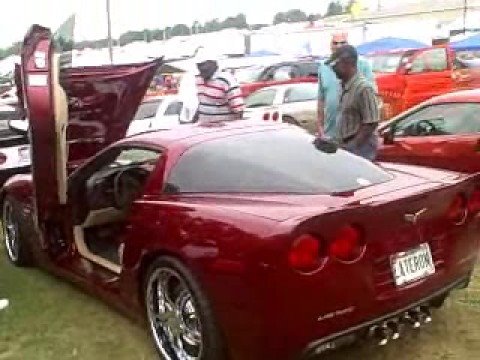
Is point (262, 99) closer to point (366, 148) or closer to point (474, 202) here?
point (366, 148)

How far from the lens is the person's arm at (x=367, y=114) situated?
584 cm

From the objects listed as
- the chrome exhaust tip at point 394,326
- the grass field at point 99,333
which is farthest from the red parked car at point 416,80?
the chrome exhaust tip at point 394,326

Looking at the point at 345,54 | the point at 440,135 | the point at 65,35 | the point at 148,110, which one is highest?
the point at 65,35

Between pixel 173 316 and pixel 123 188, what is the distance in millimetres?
1264

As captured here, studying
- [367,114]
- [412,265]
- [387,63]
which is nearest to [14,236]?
[367,114]

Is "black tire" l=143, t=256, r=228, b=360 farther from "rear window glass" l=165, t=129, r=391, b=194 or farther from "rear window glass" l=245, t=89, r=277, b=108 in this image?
"rear window glass" l=245, t=89, r=277, b=108

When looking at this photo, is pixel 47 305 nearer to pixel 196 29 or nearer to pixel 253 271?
pixel 253 271

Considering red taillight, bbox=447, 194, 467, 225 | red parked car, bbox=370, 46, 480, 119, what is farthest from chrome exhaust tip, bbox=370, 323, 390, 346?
red parked car, bbox=370, 46, 480, 119

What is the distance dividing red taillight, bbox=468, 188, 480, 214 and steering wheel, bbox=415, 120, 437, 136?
3.17 m

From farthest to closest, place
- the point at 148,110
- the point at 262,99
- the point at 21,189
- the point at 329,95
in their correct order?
the point at 262,99 < the point at 148,110 < the point at 329,95 < the point at 21,189

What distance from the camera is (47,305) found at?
5047 mm

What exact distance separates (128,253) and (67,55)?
183 centimetres

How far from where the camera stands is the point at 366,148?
5.95 m

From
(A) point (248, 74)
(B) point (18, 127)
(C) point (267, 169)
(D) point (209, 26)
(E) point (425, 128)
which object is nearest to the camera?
(C) point (267, 169)
